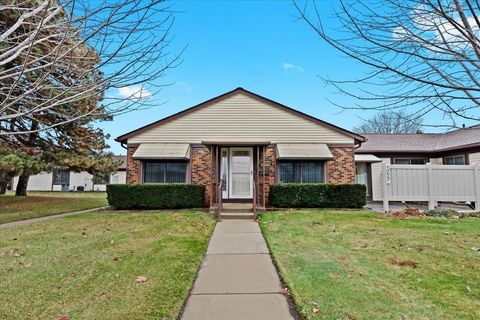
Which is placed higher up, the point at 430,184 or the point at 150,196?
the point at 430,184

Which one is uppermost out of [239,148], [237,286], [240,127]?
[240,127]

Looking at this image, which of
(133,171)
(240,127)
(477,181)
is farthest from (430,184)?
(133,171)

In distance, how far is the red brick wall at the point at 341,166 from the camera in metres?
14.3

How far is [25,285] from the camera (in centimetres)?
442

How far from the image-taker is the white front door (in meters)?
13.8

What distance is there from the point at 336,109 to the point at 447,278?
3.35m

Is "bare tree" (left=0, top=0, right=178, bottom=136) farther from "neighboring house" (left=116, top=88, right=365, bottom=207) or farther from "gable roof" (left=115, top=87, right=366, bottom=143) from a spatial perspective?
"gable roof" (left=115, top=87, right=366, bottom=143)

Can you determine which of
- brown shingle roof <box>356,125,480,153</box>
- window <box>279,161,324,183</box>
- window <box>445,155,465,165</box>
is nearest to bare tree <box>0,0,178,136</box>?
window <box>279,161,324,183</box>

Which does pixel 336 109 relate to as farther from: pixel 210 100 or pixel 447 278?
pixel 210 100

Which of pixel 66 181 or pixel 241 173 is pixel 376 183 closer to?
pixel 241 173

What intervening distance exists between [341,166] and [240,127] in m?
5.27

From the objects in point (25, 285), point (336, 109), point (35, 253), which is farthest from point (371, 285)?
point (35, 253)

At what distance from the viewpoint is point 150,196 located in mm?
12578

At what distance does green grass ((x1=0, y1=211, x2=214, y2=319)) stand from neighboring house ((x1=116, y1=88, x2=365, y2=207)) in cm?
532
